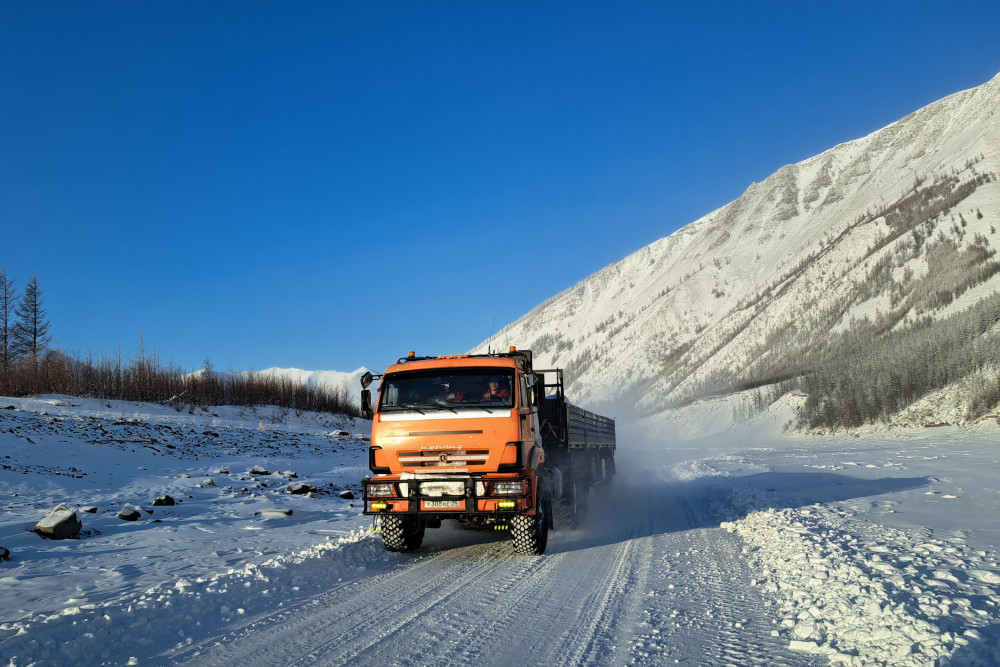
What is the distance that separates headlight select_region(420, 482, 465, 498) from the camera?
838 centimetres

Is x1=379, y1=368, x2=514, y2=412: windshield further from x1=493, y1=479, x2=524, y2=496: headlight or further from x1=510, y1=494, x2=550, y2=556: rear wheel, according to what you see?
x1=510, y1=494, x2=550, y2=556: rear wheel

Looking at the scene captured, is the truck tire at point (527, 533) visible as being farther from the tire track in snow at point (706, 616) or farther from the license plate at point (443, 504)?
the tire track in snow at point (706, 616)

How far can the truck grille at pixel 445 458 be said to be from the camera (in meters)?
8.45

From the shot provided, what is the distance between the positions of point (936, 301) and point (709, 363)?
32520 millimetres

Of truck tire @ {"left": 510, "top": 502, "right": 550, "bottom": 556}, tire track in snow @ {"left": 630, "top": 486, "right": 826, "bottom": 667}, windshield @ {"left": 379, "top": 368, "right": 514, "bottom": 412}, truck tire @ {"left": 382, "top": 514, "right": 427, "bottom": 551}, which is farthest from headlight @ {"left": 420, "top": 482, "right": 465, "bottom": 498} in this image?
tire track in snow @ {"left": 630, "top": 486, "right": 826, "bottom": 667}

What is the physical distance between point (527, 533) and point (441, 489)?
55.3 inches

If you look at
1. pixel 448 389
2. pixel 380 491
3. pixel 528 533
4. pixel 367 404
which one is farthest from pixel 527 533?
pixel 367 404

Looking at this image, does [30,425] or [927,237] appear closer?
[30,425]

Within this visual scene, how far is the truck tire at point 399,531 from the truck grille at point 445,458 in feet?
3.30

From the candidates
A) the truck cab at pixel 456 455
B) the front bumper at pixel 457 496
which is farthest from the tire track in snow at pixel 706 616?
the truck cab at pixel 456 455

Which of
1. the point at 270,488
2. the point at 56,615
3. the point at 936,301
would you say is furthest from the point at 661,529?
the point at 936,301

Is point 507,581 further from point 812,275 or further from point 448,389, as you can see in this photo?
point 812,275

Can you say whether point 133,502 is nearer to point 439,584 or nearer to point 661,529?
point 439,584

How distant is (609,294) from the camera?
526ft
